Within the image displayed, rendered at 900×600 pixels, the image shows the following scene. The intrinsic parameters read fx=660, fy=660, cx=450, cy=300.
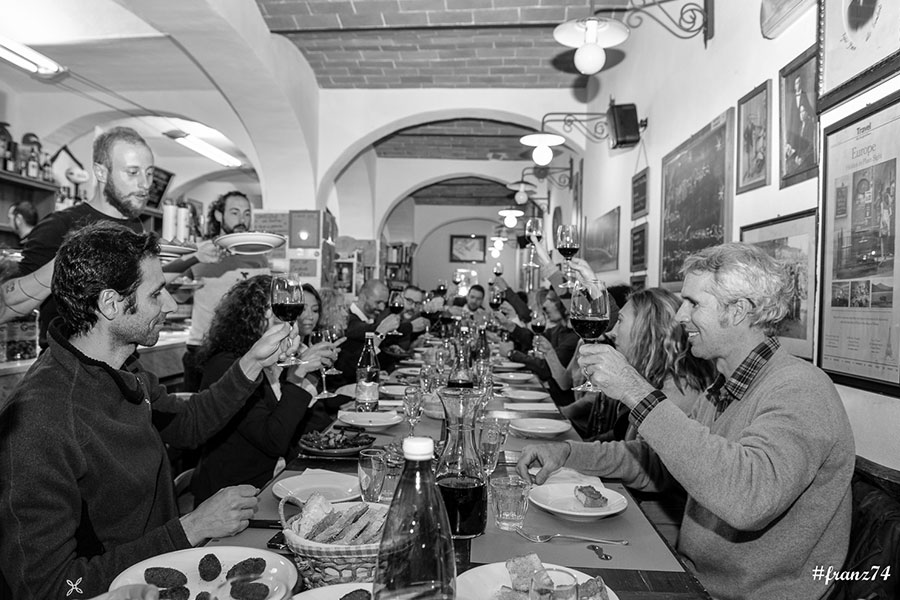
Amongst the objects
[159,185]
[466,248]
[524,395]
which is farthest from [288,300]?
[466,248]

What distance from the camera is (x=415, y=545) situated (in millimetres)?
832

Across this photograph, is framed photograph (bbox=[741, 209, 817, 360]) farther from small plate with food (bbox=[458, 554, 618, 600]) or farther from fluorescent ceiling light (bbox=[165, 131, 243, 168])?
fluorescent ceiling light (bbox=[165, 131, 243, 168])

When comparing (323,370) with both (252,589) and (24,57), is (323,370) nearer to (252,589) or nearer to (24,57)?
(252,589)

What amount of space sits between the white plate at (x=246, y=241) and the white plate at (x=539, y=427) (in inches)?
60.4

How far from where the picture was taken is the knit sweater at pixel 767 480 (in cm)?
129

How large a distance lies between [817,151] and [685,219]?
1512mm

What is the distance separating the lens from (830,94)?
2.02m

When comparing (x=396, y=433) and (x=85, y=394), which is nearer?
(x=85, y=394)

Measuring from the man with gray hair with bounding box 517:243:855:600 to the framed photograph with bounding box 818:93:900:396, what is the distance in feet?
1.03

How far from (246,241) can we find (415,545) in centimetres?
264

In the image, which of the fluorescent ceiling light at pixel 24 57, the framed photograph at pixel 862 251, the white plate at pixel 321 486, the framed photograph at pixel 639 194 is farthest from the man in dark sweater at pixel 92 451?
the fluorescent ceiling light at pixel 24 57

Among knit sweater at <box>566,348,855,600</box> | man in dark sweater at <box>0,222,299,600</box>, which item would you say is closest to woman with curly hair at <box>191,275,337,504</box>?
man in dark sweater at <box>0,222,299,600</box>

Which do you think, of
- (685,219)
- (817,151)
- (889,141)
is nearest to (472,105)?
(685,219)

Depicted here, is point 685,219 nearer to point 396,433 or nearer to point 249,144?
point 396,433
